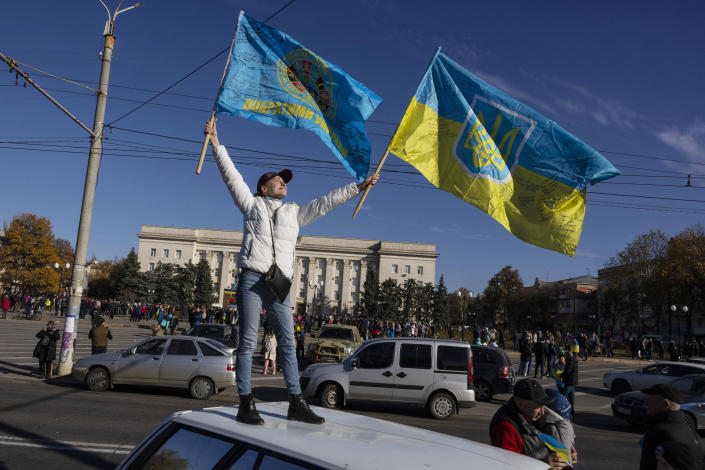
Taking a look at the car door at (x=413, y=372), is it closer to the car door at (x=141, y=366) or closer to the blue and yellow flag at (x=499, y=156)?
the car door at (x=141, y=366)

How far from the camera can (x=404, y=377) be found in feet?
41.1

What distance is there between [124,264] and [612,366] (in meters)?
67.6

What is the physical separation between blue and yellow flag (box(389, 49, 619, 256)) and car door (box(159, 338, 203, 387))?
9.50 m

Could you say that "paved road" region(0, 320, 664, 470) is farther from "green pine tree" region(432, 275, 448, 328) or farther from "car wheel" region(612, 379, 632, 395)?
"green pine tree" region(432, 275, 448, 328)

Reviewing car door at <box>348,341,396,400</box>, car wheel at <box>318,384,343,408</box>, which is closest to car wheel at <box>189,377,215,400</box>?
car wheel at <box>318,384,343,408</box>

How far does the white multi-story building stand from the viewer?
350 ft

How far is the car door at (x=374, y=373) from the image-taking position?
40.9 ft

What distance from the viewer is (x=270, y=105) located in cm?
577

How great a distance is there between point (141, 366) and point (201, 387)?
1.65 metres

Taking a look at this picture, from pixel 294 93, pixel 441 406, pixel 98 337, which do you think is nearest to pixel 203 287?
pixel 98 337

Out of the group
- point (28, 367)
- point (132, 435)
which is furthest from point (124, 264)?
point (132, 435)

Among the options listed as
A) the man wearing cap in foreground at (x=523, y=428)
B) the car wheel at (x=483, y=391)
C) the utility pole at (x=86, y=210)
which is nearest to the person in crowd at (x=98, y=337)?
the utility pole at (x=86, y=210)

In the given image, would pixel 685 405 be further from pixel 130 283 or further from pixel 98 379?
pixel 130 283

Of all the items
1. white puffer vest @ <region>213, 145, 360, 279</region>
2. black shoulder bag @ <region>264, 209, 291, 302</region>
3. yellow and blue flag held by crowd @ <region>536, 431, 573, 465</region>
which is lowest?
yellow and blue flag held by crowd @ <region>536, 431, 573, 465</region>
